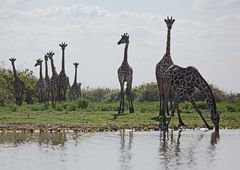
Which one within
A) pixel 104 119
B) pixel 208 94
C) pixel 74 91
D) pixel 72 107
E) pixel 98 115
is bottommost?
pixel 104 119

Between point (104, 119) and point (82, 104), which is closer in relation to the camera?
point (104, 119)

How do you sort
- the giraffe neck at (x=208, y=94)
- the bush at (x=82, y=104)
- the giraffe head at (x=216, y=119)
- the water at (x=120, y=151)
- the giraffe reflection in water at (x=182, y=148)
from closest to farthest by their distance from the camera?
the water at (x=120, y=151) < the giraffe reflection in water at (x=182, y=148) < the giraffe head at (x=216, y=119) < the giraffe neck at (x=208, y=94) < the bush at (x=82, y=104)

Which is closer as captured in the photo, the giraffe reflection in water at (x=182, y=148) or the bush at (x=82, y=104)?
the giraffe reflection in water at (x=182, y=148)

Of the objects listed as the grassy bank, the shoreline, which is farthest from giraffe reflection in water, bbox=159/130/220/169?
the grassy bank

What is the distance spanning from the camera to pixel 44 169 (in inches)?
472

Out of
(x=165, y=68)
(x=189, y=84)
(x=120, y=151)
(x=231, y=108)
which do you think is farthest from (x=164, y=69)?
(x=120, y=151)

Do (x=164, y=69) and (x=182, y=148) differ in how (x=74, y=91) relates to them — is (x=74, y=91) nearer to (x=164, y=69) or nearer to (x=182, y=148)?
(x=164, y=69)

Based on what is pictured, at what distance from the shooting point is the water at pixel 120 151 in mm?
12609

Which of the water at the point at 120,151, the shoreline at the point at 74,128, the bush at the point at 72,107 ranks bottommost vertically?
the water at the point at 120,151

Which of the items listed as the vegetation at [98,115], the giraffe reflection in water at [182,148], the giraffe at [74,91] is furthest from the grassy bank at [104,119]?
the giraffe at [74,91]

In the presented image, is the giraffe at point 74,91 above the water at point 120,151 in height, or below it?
above

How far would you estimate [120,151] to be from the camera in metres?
14.7

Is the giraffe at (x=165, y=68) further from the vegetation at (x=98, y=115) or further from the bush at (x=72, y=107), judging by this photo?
the bush at (x=72, y=107)

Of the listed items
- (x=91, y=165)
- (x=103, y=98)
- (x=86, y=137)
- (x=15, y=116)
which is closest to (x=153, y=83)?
(x=103, y=98)
